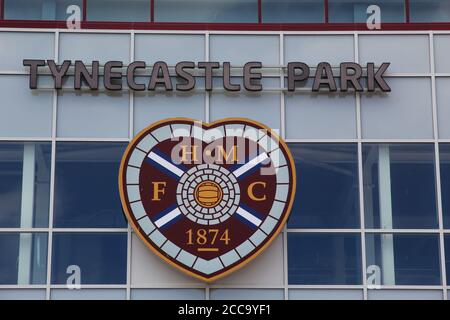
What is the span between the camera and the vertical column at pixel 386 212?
25688 mm

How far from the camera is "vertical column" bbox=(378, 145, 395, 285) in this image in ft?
84.3

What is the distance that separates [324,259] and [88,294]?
4.31 meters

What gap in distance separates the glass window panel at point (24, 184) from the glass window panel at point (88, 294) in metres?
1.30

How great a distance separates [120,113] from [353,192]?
456 centimetres

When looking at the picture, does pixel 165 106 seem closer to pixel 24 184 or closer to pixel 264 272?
pixel 24 184

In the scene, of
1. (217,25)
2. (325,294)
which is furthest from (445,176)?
(217,25)

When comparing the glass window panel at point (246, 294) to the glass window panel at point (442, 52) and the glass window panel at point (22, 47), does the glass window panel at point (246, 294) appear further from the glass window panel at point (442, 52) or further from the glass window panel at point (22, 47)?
the glass window panel at point (22, 47)

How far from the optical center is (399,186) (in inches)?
1032

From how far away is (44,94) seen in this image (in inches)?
1038

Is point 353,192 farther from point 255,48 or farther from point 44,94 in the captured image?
point 44,94

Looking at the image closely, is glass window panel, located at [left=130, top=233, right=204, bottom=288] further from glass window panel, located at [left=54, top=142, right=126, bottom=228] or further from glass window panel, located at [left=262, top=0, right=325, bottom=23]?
glass window panel, located at [left=262, top=0, right=325, bottom=23]

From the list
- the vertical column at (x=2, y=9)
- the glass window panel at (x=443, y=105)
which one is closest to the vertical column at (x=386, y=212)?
the glass window panel at (x=443, y=105)

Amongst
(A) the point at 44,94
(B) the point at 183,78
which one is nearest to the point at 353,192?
(B) the point at 183,78

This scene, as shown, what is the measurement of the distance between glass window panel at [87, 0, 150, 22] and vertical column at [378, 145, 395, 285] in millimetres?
5236
